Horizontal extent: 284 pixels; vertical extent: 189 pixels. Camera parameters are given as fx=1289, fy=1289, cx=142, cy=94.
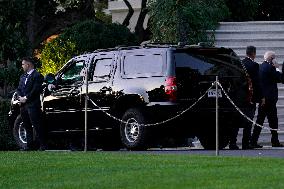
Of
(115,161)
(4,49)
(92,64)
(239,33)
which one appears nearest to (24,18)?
(4,49)

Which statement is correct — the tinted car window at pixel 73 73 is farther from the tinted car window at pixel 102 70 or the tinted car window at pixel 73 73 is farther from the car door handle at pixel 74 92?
the tinted car window at pixel 102 70

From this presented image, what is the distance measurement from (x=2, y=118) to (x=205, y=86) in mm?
6416

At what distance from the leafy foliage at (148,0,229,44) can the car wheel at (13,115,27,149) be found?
594 cm

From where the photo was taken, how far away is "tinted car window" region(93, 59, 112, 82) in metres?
24.8

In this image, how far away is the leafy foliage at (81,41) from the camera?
3259 cm

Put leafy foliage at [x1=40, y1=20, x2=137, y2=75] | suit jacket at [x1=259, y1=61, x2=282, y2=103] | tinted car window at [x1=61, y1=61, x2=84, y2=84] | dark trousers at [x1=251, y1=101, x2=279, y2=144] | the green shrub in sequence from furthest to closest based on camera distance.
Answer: leafy foliage at [x1=40, y1=20, x2=137, y2=75], the green shrub, tinted car window at [x1=61, y1=61, x2=84, y2=84], dark trousers at [x1=251, y1=101, x2=279, y2=144], suit jacket at [x1=259, y1=61, x2=282, y2=103]

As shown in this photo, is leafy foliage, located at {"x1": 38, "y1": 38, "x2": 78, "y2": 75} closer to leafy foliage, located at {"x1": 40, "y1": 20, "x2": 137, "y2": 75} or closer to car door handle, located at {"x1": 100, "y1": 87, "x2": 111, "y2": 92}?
leafy foliage, located at {"x1": 40, "y1": 20, "x2": 137, "y2": 75}

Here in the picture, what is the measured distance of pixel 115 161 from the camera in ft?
61.9

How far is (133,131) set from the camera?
2394 cm

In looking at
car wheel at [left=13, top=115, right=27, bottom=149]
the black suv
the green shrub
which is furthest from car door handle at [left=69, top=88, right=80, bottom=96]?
the green shrub

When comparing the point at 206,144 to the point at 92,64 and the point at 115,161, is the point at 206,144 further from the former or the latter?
the point at 115,161

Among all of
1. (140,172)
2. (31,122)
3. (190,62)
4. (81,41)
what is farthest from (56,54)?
(140,172)

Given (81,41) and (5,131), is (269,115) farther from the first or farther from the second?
(81,41)

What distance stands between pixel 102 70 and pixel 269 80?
10.6 feet
